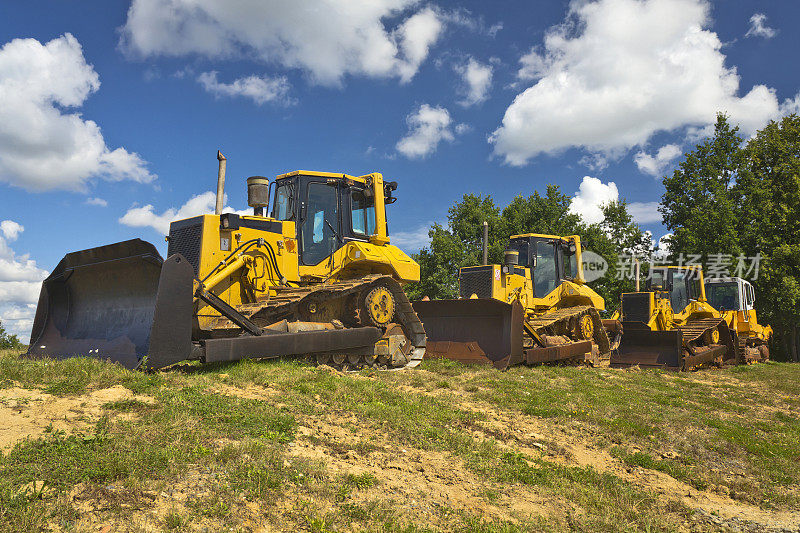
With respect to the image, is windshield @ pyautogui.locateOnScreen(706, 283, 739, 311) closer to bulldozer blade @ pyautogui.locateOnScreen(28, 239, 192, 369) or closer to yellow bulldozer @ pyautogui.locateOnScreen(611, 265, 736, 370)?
yellow bulldozer @ pyautogui.locateOnScreen(611, 265, 736, 370)

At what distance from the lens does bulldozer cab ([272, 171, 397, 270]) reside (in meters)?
9.24

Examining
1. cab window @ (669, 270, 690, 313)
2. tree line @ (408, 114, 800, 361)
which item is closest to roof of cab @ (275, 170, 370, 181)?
cab window @ (669, 270, 690, 313)

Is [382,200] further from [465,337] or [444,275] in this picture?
[444,275]

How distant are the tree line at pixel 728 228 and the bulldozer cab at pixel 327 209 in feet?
71.7

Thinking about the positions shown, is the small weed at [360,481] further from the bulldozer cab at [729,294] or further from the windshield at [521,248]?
the bulldozer cab at [729,294]

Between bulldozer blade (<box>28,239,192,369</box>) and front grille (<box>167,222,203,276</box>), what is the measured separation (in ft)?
2.72

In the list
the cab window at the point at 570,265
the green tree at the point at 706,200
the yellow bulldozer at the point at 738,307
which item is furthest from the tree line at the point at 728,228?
the cab window at the point at 570,265

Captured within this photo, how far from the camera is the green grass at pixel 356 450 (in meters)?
3.27

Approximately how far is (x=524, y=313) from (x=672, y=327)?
28.7 feet

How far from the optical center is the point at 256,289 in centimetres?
820

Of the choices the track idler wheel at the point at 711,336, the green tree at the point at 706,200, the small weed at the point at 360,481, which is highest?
the green tree at the point at 706,200

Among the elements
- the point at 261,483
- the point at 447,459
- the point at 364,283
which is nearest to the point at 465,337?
the point at 364,283

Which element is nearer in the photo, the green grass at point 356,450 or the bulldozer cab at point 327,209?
the green grass at point 356,450

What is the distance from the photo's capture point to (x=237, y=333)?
7.29 meters
